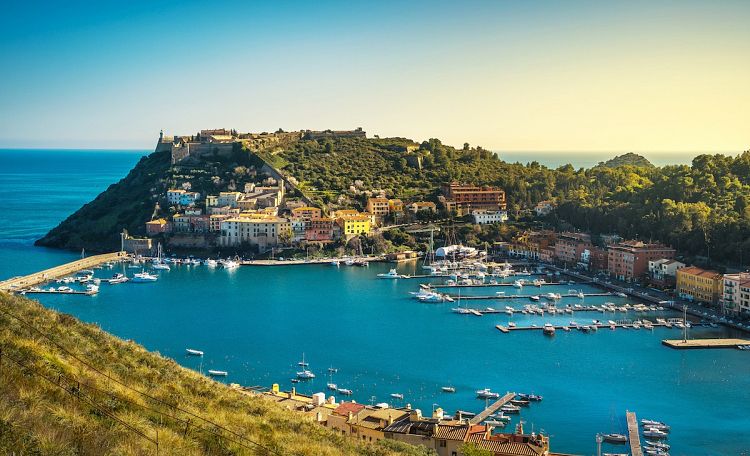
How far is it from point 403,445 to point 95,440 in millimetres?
4347

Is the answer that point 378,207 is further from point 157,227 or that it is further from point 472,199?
point 157,227

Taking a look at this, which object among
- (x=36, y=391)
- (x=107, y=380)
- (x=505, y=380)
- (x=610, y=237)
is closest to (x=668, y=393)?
(x=505, y=380)

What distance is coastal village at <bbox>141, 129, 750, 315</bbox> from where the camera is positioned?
1059 inches

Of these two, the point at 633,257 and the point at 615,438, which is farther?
the point at 633,257

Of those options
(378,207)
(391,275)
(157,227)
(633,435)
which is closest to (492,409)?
(633,435)

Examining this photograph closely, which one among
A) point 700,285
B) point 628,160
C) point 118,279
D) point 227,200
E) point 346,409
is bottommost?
point 118,279

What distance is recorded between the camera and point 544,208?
3712 cm

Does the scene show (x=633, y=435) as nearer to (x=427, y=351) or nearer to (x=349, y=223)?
(x=427, y=351)

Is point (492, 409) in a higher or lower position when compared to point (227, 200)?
lower

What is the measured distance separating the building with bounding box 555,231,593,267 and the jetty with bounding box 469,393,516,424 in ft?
51.7

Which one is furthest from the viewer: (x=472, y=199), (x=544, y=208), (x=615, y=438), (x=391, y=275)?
(x=472, y=199)

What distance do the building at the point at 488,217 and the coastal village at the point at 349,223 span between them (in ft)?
0.14

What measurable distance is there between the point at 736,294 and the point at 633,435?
10.3m

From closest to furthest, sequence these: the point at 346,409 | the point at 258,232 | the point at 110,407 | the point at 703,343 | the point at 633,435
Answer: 1. the point at 110,407
2. the point at 346,409
3. the point at 633,435
4. the point at 703,343
5. the point at 258,232
